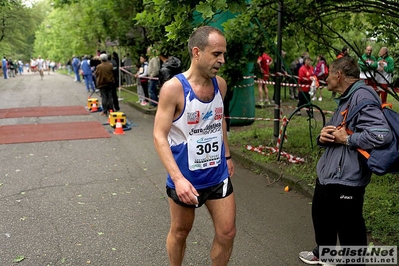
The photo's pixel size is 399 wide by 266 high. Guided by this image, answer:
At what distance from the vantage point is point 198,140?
2973 millimetres

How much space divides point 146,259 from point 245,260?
0.94 metres

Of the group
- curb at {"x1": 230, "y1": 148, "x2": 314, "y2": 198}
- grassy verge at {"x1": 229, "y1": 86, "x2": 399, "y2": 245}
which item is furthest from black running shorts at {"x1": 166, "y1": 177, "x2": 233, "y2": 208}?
curb at {"x1": 230, "y1": 148, "x2": 314, "y2": 198}

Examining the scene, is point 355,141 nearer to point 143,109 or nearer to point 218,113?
point 218,113

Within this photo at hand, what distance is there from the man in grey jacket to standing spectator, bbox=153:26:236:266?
0.84m

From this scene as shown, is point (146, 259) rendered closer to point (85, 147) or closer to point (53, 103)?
point (85, 147)

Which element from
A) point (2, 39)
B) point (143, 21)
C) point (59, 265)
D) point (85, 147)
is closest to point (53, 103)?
point (85, 147)

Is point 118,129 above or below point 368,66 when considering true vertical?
below

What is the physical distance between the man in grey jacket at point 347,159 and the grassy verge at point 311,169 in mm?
967

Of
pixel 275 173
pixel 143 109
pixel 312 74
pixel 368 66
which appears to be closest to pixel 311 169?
pixel 275 173

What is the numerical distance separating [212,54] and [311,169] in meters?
3.95

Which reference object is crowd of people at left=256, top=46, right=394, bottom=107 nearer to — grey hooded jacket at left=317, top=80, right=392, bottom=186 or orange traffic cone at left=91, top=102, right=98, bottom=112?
orange traffic cone at left=91, top=102, right=98, bottom=112

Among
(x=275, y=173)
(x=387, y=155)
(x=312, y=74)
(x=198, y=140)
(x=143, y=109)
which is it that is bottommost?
(x=143, y=109)

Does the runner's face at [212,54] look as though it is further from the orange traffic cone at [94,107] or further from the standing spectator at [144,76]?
the orange traffic cone at [94,107]

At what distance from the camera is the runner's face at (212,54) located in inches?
111
